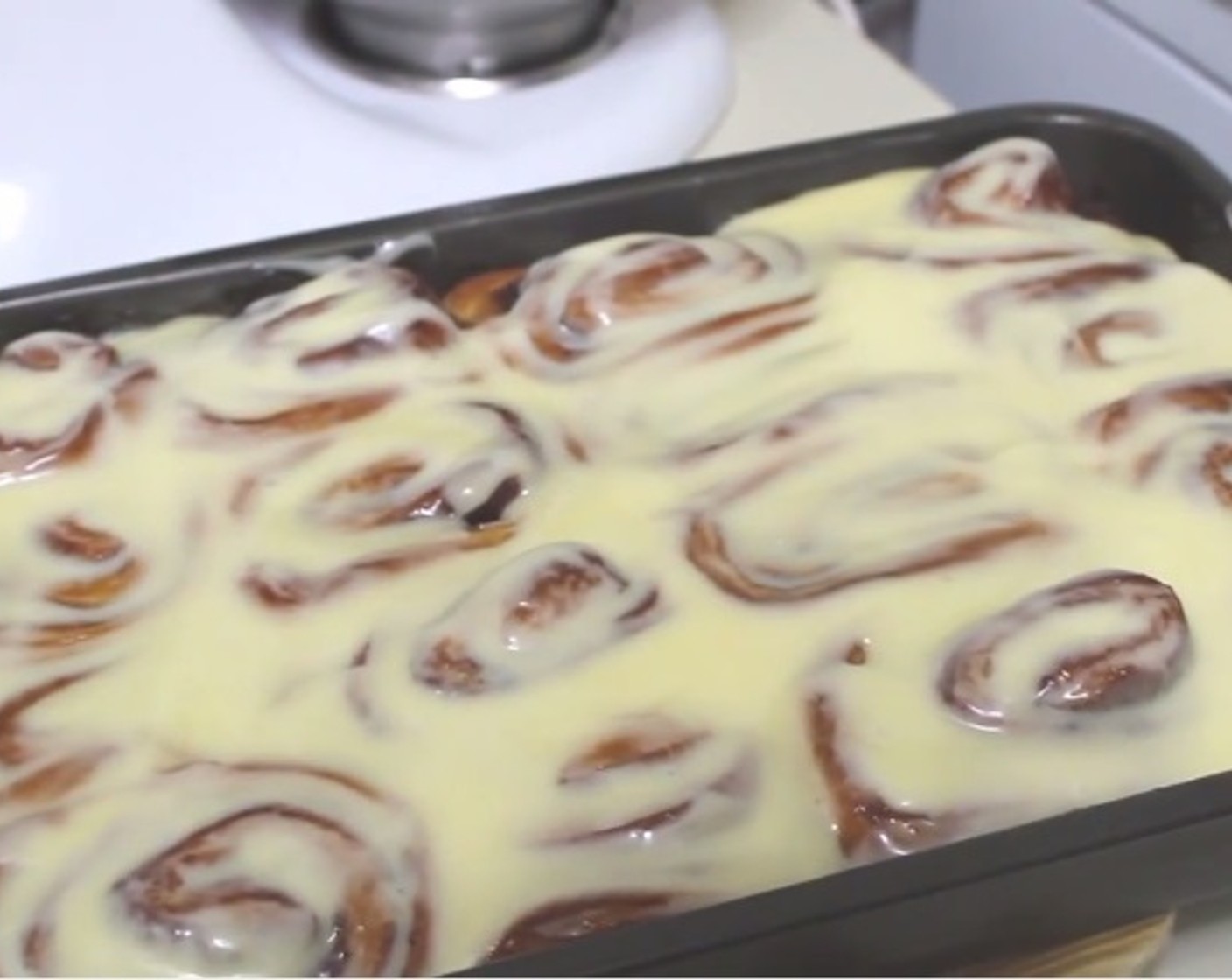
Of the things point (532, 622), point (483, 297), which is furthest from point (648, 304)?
point (532, 622)

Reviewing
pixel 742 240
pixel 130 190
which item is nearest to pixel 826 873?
pixel 742 240

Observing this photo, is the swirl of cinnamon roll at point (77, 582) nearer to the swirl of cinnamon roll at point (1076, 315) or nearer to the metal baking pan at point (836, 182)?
the metal baking pan at point (836, 182)

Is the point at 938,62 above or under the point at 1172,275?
under

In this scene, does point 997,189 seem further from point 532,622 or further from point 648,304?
point 532,622

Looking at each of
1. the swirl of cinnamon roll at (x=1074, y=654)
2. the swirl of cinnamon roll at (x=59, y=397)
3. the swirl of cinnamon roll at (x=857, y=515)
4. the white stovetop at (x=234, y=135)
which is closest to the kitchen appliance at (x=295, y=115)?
the white stovetop at (x=234, y=135)

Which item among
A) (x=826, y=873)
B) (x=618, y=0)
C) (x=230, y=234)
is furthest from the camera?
(x=618, y=0)

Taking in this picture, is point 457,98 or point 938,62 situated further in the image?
point 938,62

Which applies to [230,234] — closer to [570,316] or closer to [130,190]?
[130,190]

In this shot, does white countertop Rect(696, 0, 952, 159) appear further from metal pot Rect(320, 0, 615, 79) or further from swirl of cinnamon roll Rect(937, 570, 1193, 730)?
swirl of cinnamon roll Rect(937, 570, 1193, 730)
